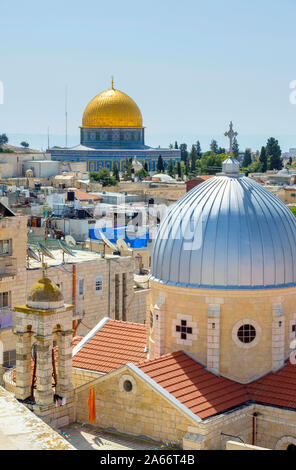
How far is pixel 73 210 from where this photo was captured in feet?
201

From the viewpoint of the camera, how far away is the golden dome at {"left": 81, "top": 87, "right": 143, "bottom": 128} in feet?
474

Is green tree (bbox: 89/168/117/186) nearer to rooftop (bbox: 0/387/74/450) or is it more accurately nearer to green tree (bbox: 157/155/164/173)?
green tree (bbox: 157/155/164/173)

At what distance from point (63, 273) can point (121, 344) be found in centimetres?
1107

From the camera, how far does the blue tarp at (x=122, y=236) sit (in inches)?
2132

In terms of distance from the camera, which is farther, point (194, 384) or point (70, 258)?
point (70, 258)

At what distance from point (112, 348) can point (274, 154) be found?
128 metres

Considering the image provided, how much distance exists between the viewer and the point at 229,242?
2438cm

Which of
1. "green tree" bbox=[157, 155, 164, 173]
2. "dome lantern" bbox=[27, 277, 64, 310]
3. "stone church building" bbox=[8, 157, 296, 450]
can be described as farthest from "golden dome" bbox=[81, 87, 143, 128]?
"dome lantern" bbox=[27, 277, 64, 310]

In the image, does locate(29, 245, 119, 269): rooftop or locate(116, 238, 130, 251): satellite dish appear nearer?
locate(29, 245, 119, 269): rooftop

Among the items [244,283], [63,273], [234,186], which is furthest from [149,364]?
[63,273]

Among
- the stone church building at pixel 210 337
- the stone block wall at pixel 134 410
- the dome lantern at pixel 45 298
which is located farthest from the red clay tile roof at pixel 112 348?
the dome lantern at pixel 45 298

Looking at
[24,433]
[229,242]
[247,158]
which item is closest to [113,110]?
[247,158]

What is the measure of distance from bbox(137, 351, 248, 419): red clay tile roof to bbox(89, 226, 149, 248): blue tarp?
29425 millimetres

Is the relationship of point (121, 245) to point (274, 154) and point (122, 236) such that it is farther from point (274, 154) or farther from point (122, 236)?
point (274, 154)
